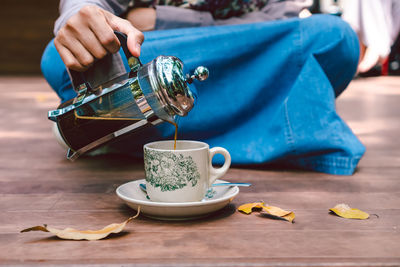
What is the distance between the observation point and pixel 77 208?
942 millimetres

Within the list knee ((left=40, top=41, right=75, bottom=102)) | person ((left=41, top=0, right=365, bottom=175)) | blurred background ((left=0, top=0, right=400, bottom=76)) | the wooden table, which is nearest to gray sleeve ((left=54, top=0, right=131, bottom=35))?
person ((left=41, top=0, right=365, bottom=175))

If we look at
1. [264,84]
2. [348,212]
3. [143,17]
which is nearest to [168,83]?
[348,212]

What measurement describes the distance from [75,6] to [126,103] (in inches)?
13.0

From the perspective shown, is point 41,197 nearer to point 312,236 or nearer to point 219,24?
point 312,236

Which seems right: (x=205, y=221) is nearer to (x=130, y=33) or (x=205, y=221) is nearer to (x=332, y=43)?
(x=130, y=33)

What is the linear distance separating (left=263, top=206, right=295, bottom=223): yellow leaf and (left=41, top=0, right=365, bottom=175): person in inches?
15.6

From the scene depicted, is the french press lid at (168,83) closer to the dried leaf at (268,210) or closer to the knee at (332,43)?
the dried leaf at (268,210)

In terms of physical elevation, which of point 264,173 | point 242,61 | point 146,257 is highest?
point 242,61

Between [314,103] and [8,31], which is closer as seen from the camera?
[314,103]

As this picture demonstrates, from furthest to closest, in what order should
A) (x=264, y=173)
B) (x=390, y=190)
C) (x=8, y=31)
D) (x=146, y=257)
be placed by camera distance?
(x=8, y=31) → (x=264, y=173) → (x=390, y=190) → (x=146, y=257)

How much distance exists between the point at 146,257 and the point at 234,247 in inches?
5.4

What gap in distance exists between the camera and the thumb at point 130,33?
868 mm

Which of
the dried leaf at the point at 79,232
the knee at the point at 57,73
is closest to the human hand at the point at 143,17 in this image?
the knee at the point at 57,73

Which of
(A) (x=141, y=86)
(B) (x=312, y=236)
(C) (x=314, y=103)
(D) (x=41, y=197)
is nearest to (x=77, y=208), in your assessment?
(D) (x=41, y=197)
